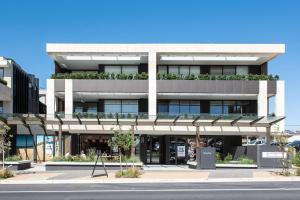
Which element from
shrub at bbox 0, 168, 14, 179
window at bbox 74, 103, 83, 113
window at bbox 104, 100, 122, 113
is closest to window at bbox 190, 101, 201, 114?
window at bbox 104, 100, 122, 113

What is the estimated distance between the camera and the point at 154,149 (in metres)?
45.9

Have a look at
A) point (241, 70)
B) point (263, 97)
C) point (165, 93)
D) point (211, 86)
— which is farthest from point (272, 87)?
point (165, 93)

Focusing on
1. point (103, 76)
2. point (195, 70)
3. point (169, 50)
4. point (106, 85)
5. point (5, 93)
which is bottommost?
point (5, 93)

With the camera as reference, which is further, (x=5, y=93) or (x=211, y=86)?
(x=5, y=93)

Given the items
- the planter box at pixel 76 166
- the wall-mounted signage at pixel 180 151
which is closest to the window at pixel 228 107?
the wall-mounted signage at pixel 180 151

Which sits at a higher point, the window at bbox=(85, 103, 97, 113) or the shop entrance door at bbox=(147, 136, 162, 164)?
the window at bbox=(85, 103, 97, 113)

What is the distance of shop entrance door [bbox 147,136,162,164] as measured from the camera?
4566cm

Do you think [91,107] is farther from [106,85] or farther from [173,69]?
[173,69]

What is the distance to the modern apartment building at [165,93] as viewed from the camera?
42.8 meters

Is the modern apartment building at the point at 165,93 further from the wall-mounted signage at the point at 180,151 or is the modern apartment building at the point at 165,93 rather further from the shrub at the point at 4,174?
the shrub at the point at 4,174

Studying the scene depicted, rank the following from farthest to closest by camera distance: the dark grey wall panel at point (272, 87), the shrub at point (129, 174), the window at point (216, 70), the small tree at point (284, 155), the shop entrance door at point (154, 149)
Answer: the window at point (216, 70)
the shop entrance door at point (154, 149)
the dark grey wall panel at point (272, 87)
the small tree at point (284, 155)
the shrub at point (129, 174)

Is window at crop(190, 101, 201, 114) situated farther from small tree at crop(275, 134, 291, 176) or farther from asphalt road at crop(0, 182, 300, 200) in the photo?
asphalt road at crop(0, 182, 300, 200)

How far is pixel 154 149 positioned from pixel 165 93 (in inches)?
188
